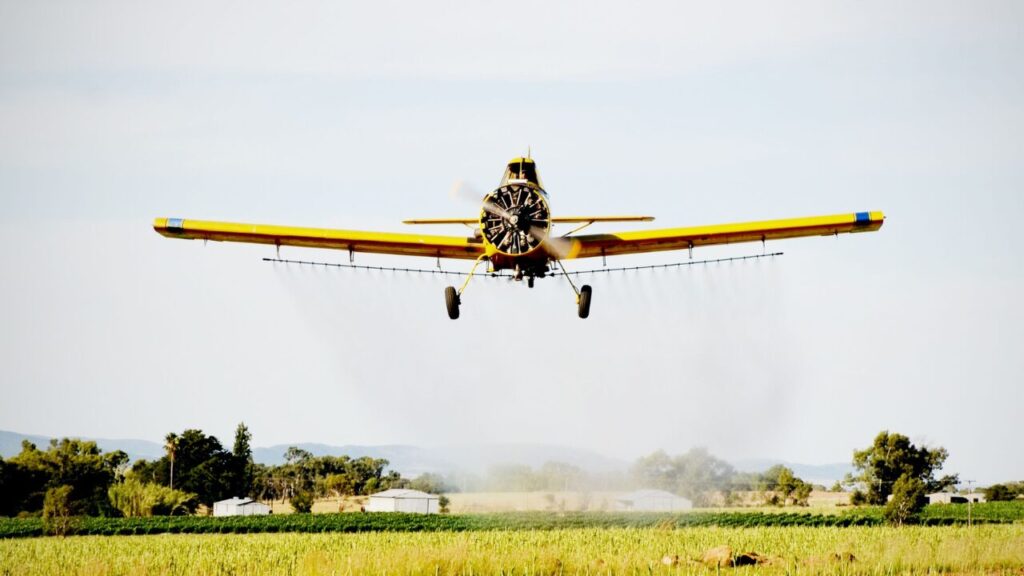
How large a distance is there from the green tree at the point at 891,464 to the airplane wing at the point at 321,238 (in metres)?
79.1

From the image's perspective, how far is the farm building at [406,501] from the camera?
93.6 m

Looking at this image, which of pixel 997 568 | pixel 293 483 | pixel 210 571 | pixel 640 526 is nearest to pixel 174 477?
pixel 293 483

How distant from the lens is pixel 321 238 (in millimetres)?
27953

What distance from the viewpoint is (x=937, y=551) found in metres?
30.7

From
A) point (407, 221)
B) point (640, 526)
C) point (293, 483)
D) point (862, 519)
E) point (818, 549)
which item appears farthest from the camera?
point (293, 483)

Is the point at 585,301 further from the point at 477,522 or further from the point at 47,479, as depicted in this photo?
the point at 47,479

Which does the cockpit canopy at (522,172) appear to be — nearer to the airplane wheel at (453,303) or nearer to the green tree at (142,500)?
the airplane wheel at (453,303)

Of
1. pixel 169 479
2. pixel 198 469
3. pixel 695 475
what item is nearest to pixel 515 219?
pixel 695 475

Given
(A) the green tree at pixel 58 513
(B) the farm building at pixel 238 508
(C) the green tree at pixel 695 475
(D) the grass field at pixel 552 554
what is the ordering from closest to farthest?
(D) the grass field at pixel 552 554 → (A) the green tree at pixel 58 513 → (C) the green tree at pixel 695 475 → (B) the farm building at pixel 238 508

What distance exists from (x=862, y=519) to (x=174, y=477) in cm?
6846

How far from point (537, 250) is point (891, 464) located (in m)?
85.4

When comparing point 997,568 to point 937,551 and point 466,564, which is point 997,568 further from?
point 466,564

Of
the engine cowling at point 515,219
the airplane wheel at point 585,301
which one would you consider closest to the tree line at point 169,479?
the airplane wheel at point 585,301

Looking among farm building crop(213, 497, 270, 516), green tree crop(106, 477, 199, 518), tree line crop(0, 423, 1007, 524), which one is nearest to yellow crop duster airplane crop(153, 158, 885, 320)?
tree line crop(0, 423, 1007, 524)
